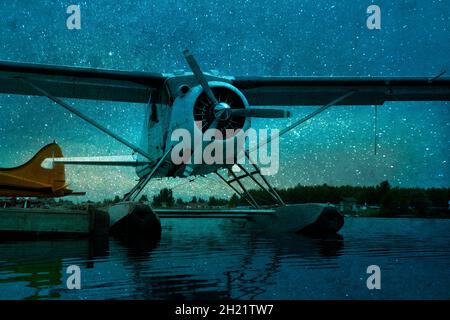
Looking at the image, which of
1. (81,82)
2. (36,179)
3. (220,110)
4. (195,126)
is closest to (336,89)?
(220,110)

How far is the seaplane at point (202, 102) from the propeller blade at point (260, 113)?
0.02 meters

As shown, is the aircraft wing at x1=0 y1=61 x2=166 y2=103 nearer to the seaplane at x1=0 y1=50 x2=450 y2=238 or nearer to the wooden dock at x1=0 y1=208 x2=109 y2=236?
the seaplane at x1=0 y1=50 x2=450 y2=238

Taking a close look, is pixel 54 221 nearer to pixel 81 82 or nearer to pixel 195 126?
pixel 195 126

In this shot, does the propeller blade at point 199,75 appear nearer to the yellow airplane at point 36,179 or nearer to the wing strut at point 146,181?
the wing strut at point 146,181

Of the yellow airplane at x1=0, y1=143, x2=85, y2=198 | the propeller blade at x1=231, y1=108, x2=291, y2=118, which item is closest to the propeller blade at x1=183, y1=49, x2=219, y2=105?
the propeller blade at x1=231, y1=108, x2=291, y2=118

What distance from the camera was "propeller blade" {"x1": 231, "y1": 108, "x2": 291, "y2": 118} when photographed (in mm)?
9312

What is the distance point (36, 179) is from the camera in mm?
24094

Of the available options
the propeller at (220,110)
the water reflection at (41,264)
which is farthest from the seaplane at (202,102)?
the water reflection at (41,264)

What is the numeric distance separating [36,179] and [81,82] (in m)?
14.4

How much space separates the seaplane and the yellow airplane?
31.8 feet

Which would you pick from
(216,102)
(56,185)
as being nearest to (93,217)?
(216,102)

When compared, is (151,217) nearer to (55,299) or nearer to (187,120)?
(187,120)
